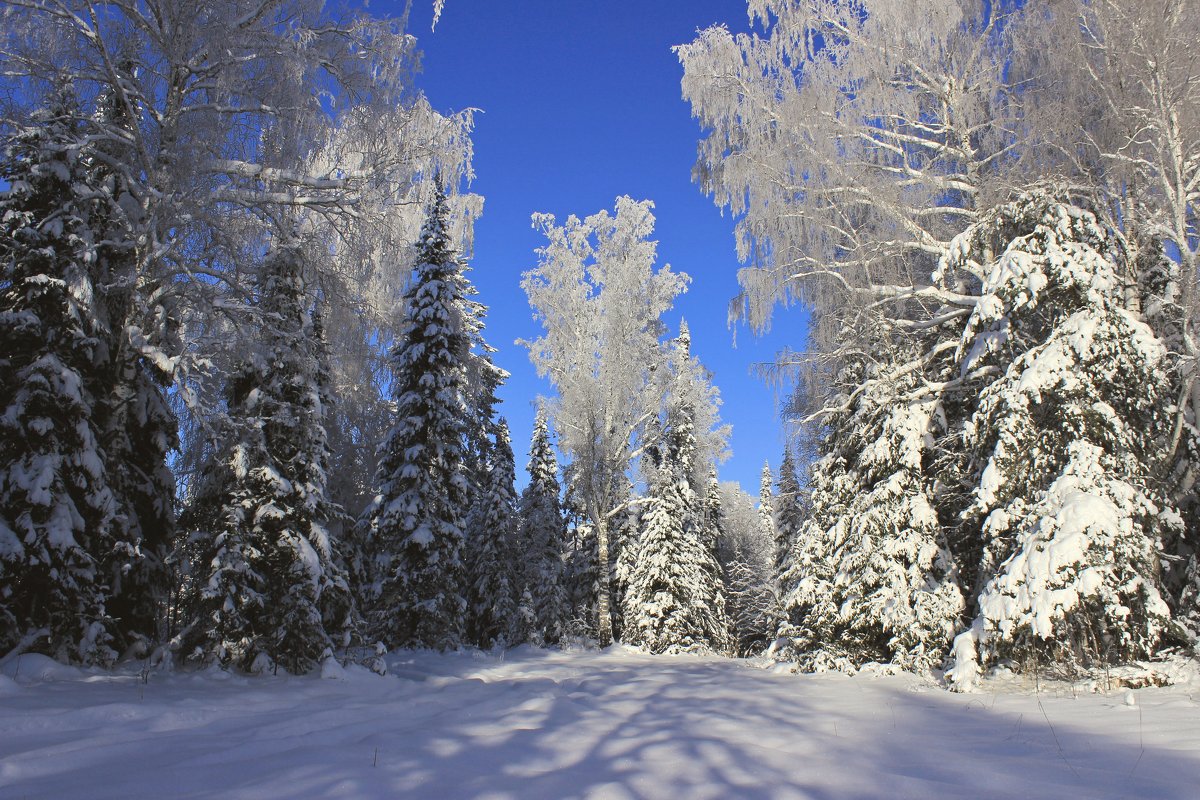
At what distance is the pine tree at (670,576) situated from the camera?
19078 mm

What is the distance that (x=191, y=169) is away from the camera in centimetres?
708

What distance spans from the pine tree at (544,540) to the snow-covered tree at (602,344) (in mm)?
3071

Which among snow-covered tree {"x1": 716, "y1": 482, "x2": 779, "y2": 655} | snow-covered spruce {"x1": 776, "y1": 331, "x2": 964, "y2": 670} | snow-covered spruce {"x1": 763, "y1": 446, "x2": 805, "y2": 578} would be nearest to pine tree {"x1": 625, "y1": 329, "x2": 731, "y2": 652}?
snow-covered tree {"x1": 716, "y1": 482, "x2": 779, "y2": 655}

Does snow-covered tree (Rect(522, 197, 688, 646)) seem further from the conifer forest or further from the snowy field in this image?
the snowy field

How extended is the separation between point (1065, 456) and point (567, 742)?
6.44m

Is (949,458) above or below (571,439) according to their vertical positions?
below

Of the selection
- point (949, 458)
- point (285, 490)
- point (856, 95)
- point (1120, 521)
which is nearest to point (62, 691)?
point (285, 490)

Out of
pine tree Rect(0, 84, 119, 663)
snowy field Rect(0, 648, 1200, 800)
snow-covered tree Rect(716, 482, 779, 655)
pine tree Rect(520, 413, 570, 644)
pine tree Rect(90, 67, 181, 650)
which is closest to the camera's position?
snowy field Rect(0, 648, 1200, 800)

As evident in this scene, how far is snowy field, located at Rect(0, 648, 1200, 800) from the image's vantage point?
10.5 ft

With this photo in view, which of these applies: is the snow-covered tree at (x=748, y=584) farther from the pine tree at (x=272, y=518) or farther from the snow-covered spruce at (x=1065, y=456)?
the pine tree at (x=272, y=518)

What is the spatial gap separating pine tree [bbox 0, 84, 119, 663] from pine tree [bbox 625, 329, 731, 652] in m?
14.7

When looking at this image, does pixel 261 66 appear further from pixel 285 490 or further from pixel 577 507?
pixel 577 507

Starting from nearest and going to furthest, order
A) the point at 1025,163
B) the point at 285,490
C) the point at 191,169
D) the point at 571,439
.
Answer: the point at 191,169 → the point at 285,490 → the point at 1025,163 → the point at 571,439

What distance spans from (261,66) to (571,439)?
40.4 ft
